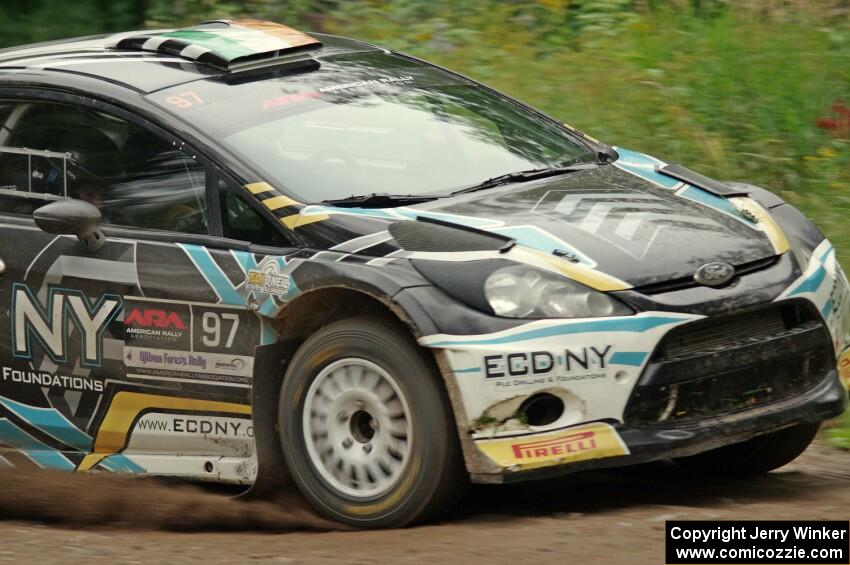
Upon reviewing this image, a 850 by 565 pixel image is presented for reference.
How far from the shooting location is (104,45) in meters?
6.05

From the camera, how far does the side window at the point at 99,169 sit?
5176mm

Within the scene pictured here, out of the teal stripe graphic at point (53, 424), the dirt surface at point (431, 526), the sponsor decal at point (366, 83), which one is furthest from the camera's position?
the sponsor decal at point (366, 83)

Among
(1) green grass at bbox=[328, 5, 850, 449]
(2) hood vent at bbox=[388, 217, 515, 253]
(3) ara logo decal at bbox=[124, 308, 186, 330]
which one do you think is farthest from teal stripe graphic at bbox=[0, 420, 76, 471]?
(1) green grass at bbox=[328, 5, 850, 449]

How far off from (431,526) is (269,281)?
0.99 meters

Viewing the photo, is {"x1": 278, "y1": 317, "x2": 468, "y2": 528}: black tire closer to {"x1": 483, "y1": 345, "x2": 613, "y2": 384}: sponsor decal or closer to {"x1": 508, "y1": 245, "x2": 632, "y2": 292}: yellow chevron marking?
{"x1": 483, "y1": 345, "x2": 613, "y2": 384}: sponsor decal

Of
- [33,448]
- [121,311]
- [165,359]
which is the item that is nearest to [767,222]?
[165,359]

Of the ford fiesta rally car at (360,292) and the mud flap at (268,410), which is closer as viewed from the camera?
the ford fiesta rally car at (360,292)

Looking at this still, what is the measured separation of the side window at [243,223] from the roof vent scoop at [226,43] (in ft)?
2.75

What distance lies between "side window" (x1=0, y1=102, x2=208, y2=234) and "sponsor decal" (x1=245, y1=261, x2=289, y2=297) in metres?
0.33

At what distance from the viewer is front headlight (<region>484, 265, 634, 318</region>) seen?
14.8 ft

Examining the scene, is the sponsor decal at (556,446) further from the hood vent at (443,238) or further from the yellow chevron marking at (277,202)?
the yellow chevron marking at (277,202)

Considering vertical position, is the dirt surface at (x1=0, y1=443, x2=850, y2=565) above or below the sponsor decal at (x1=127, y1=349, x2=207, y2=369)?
below

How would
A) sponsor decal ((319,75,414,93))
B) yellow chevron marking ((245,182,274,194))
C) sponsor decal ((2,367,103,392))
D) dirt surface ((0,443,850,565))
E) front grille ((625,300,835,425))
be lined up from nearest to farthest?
1. dirt surface ((0,443,850,565))
2. front grille ((625,300,835,425))
3. yellow chevron marking ((245,182,274,194))
4. sponsor decal ((2,367,103,392))
5. sponsor decal ((319,75,414,93))

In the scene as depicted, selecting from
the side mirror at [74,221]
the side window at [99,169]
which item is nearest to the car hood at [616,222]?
the side window at [99,169]
